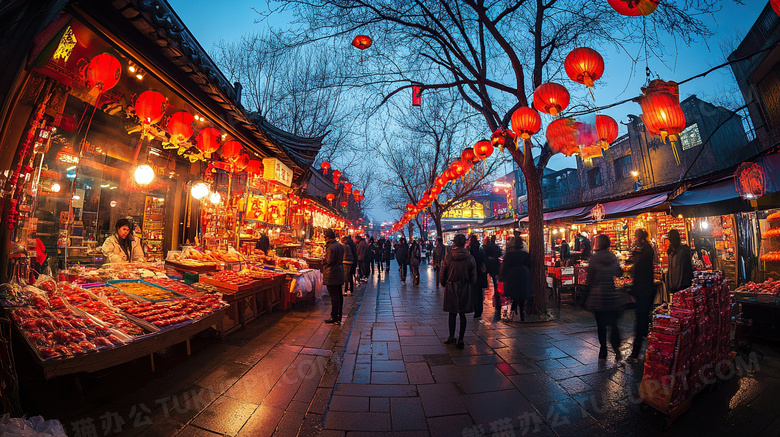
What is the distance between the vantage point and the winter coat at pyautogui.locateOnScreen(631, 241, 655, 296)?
496cm

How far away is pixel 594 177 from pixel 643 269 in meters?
20.0

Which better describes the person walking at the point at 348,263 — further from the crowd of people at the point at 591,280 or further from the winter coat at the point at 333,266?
the crowd of people at the point at 591,280

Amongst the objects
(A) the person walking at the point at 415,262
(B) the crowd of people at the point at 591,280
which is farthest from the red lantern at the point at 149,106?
(A) the person walking at the point at 415,262

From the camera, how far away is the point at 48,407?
2895 millimetres

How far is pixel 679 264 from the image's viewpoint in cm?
554

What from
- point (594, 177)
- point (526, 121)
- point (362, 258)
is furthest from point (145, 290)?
point (594, 177)

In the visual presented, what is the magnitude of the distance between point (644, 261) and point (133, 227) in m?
10.2

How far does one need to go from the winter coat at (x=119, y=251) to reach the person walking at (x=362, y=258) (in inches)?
322

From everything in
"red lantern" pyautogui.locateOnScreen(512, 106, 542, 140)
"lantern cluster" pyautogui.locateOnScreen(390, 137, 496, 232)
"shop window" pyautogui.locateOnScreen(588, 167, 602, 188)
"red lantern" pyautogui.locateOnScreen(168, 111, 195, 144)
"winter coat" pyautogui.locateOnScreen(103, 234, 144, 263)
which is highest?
"shop window" pyautogui.locateOnScreen(588, 167, 602, 188)

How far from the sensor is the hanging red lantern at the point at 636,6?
3160 millimetres

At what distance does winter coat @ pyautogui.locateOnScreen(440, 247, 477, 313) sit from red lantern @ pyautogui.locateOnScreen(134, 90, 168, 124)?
5.13m

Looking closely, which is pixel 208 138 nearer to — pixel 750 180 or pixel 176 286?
pixel 176 286

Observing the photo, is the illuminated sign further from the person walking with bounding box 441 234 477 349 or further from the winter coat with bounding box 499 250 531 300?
the winter coat with bounding box 499 250 531 300

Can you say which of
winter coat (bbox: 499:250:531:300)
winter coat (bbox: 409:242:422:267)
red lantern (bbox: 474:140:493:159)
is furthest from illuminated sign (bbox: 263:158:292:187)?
winter coat (bbox: 409:242:422:267)
